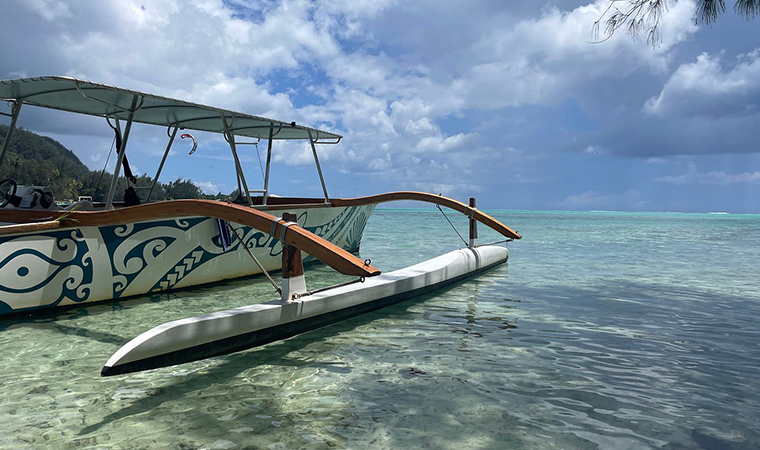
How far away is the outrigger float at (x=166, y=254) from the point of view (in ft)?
11.7

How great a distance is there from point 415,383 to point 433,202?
16.4 ft

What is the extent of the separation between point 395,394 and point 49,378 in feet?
7.41

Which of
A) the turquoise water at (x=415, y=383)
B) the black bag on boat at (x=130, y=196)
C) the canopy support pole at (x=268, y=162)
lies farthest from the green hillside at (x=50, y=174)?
the turquoise water at (x=415, y=383)

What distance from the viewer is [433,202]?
7.88 metres

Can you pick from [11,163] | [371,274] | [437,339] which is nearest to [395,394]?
[371,274]

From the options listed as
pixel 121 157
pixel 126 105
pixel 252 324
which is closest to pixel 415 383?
pixel 252 324

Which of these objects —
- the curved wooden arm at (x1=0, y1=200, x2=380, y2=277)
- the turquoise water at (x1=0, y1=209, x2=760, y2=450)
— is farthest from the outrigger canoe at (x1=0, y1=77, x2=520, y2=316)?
the turquoise water at (x1=0, y1=209, x2=760, y2=450)

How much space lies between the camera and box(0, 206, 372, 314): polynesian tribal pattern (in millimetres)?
4367

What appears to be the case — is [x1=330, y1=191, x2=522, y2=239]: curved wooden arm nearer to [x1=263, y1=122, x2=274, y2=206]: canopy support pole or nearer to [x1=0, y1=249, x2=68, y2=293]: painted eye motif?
[x1=263, y1=122, x2=274, y2=206]: canopy support pole

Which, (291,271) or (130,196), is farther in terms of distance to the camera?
(130,196)

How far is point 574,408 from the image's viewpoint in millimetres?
2789

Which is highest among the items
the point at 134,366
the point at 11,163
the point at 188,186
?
the point at 11,163

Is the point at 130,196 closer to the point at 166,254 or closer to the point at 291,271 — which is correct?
the point at 166,254

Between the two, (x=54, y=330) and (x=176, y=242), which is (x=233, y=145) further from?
(x=54, y=330)
